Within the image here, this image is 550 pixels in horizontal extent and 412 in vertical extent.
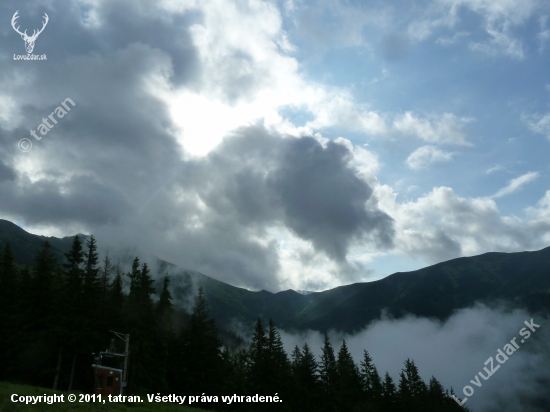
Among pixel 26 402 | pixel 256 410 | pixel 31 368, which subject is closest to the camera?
pixel 26 402

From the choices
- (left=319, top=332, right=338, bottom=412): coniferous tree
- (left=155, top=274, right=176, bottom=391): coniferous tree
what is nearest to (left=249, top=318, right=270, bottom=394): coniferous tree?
(left=319, top=332, right=338, bottom=412): coniferous tree

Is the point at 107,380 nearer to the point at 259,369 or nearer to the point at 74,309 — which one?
the point at 74,309

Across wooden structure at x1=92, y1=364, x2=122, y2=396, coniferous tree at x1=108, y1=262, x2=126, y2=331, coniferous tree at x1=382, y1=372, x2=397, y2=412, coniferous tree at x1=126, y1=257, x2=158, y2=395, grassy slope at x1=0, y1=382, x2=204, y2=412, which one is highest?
coniferous tree at x1=108, y1=262, x2=126, y2=331

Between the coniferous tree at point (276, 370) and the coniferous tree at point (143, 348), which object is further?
the coniferous tree at point (276, 370)

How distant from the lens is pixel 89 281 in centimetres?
4906

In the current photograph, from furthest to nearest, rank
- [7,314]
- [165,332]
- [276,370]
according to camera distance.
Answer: [276,370] < [165,332] < [7,314]

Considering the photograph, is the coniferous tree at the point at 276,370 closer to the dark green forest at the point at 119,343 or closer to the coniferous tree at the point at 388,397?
the dark green forest at the point at 119,343

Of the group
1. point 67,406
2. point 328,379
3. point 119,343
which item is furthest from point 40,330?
point 328,379

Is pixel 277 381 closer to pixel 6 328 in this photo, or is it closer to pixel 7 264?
pixel 6 328

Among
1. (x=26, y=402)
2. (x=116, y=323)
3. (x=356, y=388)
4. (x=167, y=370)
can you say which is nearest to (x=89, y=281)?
(x=116, y=323)

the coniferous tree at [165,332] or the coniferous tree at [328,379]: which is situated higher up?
the coniferous tree at [165,332]

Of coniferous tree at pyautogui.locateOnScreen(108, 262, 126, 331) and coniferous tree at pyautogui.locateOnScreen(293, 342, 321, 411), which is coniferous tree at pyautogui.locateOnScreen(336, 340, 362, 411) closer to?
coniferous tree at pyautogui.locateOnScreen(293, 342, 321, 411)

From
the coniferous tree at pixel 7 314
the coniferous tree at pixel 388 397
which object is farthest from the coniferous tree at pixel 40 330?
the coniferous tree at pixel 388 397

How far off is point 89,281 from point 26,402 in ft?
86.9
